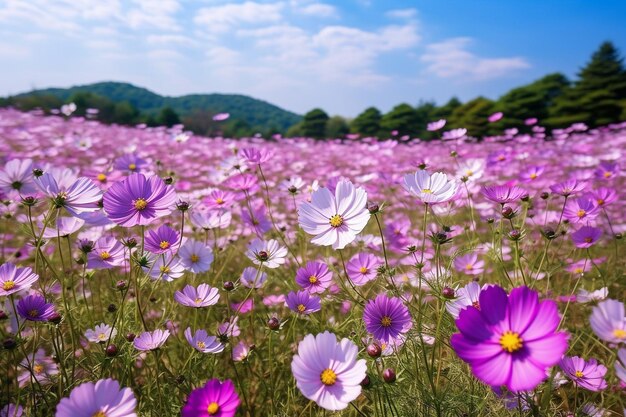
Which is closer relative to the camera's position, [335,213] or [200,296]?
[335,213]

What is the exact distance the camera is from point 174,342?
54.9 inches

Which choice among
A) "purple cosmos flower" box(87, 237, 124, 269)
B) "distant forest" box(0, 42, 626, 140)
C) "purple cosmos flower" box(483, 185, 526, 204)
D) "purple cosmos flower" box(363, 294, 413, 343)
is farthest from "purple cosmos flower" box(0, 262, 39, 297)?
"distant forest" box(0, 42, 626, 140)

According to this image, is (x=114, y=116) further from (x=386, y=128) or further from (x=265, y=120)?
(x=265, y=120)

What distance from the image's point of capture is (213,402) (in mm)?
709

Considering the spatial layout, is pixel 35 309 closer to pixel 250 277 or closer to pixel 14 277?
pixel 14 277

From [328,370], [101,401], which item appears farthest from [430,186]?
[101,401]

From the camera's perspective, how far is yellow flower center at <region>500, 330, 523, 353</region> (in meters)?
0.58

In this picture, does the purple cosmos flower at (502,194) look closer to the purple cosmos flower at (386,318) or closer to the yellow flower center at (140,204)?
the purple cosmos flower at (386,318)

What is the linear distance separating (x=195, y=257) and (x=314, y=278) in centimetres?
40

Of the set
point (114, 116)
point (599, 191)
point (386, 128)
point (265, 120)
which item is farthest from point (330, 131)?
point (265, 120)

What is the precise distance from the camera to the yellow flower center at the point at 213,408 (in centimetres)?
69

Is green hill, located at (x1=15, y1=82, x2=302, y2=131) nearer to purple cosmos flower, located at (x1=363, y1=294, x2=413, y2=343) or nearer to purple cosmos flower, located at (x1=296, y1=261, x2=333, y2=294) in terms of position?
purple cosmos flower, located at (x1=296, y1=261, x2=333, y2=294)

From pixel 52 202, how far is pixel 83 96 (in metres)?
23.6

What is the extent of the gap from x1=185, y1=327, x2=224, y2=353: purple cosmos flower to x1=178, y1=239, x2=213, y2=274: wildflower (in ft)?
0.86
